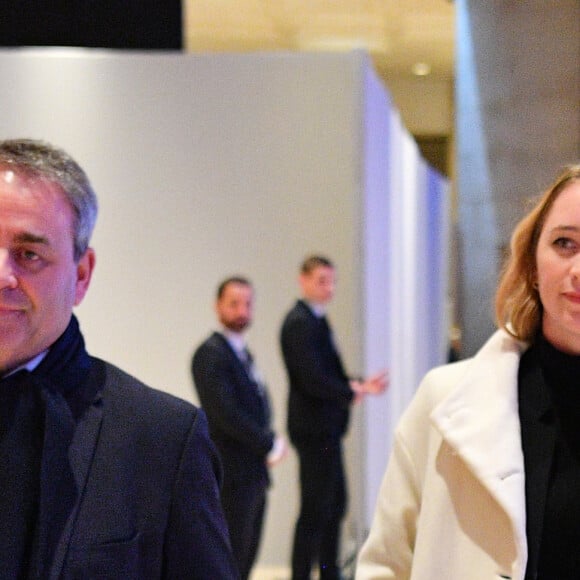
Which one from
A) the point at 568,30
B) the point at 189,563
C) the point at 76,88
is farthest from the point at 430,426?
the point at 76,88

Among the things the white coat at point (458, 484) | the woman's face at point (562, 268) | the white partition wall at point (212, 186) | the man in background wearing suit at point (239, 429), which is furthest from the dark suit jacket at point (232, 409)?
the woman's face at point (562, 268)

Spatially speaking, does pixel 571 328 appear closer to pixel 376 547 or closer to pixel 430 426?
pixel 430 426

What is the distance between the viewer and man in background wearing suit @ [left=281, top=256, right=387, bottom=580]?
3.95 m

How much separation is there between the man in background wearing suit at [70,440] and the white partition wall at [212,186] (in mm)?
2183

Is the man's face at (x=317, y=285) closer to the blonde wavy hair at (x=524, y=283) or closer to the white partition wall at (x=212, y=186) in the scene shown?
the white partition wall at (x=212, y=186)

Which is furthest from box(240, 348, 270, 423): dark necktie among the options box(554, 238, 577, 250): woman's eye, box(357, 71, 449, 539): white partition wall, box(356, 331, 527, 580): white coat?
box(554, 238, 577, 250): woman's eye

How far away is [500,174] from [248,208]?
1.07 meters

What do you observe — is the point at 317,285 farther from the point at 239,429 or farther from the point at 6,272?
the point at 6,272

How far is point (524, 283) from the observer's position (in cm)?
181

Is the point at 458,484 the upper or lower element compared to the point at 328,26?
lower

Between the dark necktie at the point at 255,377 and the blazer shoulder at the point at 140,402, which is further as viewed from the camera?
the dark necktie at the point at 255,377

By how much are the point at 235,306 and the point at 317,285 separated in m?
0.36

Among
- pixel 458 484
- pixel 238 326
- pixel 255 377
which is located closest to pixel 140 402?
pixel 458 484

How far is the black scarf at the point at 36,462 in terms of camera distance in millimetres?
1234
